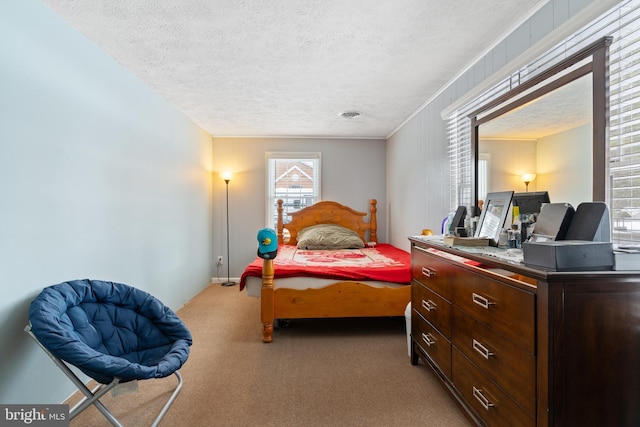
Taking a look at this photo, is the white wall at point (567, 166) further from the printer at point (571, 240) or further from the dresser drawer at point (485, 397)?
the dresser drawer at point (485, 397)

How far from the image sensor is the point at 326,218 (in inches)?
196

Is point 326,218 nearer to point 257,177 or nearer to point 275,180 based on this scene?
point 275,180

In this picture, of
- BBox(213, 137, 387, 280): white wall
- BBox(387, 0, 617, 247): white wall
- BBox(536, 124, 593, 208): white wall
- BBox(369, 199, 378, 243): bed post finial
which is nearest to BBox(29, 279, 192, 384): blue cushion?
BBox(536, 124, 593, 208): white wall

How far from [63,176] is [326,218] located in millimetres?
3436

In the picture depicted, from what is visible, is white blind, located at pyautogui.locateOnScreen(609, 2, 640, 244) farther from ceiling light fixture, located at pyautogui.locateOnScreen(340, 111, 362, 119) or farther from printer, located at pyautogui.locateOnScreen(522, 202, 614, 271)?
ceiling light fixture, located at pyautogui.locateOnScreen(340, 111, 362, 119)

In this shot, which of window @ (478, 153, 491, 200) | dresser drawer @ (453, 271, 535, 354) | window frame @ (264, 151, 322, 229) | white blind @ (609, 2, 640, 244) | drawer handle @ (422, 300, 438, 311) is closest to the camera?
dresser drawer @ (453, 271, 535, 354)

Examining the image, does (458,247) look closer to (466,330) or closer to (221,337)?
(466,330)

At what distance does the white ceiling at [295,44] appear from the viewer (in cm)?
188

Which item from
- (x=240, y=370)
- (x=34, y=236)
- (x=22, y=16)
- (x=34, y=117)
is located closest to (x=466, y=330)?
(x=240, y=370)

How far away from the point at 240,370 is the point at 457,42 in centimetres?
278

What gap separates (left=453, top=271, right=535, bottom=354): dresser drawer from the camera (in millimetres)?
1179

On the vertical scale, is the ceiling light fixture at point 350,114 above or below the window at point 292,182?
above

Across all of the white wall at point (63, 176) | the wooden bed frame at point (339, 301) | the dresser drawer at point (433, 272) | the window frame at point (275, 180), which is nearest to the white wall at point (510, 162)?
the dresser drawer at point (433, 272)

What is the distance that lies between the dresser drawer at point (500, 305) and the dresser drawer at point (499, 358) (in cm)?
4
